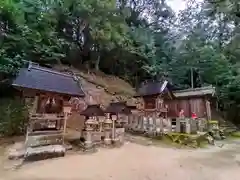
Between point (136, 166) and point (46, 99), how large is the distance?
4799mm

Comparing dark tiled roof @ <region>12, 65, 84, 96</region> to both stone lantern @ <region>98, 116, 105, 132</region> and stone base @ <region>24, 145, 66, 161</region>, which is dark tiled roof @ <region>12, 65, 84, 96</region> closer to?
stone lantern @ <region>98, 116, 105, 132</region>

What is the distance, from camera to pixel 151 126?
12.6m

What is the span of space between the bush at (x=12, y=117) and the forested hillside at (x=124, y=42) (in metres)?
1.45

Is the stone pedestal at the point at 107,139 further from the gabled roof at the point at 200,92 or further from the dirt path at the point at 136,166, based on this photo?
the gabled roof at the point at 200,92

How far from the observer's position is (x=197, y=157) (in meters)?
8.78

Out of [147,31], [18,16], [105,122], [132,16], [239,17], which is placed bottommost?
[105,122]

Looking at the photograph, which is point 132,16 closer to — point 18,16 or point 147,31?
point 147,31

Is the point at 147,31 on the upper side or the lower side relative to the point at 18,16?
upper

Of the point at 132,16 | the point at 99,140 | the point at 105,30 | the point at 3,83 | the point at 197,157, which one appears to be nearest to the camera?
the point at 197,157

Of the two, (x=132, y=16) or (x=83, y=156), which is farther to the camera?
(x=132, y=16)

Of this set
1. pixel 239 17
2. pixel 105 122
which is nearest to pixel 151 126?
pixel 105 122

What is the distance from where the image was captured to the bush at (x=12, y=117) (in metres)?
11.2

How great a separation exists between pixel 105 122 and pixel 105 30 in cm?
994

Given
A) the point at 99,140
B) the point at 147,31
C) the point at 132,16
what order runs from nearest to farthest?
the point at 99,140
the point at 147,31
the point at 132,16
